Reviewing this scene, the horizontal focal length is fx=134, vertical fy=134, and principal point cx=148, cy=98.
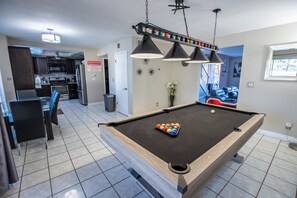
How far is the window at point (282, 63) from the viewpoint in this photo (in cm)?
282

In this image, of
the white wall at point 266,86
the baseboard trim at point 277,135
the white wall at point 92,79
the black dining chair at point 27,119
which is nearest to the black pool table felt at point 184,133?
the white wall at point 266,86

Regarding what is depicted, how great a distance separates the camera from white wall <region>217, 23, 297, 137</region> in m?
2.83

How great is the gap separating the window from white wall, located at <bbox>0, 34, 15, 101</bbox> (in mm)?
6711

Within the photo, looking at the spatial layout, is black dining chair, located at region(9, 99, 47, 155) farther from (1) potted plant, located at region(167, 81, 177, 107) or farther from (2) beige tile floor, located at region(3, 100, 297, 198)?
(1) potted plant, located at region(167, 81, 177, 107)

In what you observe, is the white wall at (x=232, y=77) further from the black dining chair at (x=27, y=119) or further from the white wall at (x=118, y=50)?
the black dining chair at (x=27, y=119)

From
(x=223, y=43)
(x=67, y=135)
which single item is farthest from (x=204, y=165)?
→ (x=223, y=43)

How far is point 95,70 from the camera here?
5.84 meters

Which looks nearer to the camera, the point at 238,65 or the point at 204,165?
the point at 204,165

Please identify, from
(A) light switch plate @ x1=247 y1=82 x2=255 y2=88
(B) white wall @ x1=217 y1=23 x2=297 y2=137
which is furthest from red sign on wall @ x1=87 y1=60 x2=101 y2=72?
(A) light switch plate @ x1=247 y1=82 x2=255 y2=88

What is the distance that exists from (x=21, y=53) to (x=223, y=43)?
5.84 meters

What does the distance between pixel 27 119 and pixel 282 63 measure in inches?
207

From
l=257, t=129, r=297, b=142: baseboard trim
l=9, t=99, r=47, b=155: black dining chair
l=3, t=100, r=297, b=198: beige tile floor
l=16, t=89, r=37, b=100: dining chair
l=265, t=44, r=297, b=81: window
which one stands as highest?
l=265, t=44, r=297, b=81: window

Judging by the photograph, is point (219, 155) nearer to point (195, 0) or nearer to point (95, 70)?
point (195, 0)

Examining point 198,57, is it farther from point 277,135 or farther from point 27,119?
point 27,119
